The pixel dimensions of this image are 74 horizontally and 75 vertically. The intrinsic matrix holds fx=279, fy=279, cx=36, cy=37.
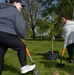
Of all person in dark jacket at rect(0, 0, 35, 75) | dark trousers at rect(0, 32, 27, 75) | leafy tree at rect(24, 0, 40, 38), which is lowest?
leafy tree at rect(24, 0, 40, 38)

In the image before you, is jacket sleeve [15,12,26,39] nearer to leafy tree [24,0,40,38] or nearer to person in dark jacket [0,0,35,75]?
person in dark jacket [0,0,35,75]

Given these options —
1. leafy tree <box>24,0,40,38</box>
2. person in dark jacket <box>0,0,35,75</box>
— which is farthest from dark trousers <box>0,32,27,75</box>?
leafy tree <box>24,0,40,38</box>

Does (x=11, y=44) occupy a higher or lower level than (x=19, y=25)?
lower

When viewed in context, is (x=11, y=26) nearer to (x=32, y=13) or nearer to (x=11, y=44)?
(x=11, y=44)

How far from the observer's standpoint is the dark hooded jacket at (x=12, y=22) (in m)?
6.05

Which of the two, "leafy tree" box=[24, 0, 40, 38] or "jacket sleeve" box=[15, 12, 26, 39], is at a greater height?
"jacket sleeve" box=[15, 12, 26, 39]

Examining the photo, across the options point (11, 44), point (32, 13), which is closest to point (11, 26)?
point (11, 44)

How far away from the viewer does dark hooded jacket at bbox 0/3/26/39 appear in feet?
19.9

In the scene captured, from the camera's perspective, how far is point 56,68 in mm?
8375

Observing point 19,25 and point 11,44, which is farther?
point 11,44

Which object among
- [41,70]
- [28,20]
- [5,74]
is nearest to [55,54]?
[41,70]

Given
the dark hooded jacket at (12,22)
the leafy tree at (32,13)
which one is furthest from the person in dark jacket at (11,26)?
the leafy tree at (32,13)

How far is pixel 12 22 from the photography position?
6.12 m

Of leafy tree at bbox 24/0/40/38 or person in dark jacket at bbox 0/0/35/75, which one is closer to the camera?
person in dark jacket at bbox 0/0/35/75
